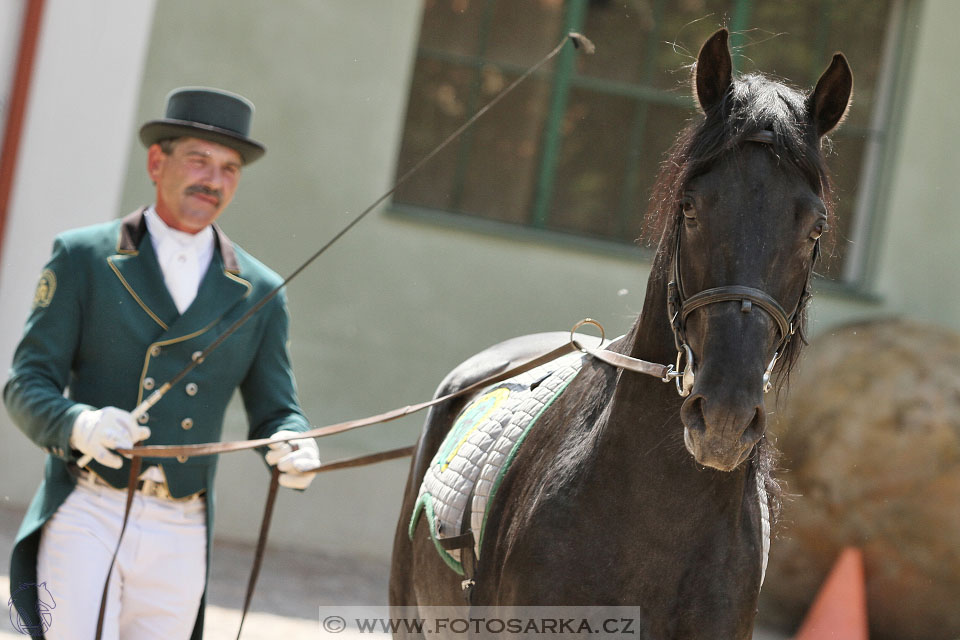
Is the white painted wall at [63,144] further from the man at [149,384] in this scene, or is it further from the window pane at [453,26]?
the man at [149,384]

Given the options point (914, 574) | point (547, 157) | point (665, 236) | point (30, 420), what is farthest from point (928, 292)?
point (30, 420)

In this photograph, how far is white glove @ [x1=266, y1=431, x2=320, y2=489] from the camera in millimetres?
3254

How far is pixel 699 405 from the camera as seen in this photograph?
2129 mm

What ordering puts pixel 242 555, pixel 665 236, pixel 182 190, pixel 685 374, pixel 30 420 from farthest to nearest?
pixel 242 555 < pixel 182 190 < pixel 30 420 < pixel 665 236 < pixel 685 374

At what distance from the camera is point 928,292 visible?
326 inches

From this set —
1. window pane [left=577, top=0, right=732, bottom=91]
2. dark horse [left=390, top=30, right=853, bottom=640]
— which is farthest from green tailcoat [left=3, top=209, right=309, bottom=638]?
window pane [left=577, top=0, right=732, bottom=91]

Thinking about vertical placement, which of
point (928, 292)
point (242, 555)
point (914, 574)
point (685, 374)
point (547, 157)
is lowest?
point (242, 555)

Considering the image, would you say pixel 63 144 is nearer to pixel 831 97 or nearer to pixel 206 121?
pixel 206 121

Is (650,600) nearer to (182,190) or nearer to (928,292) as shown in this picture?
(182,190)

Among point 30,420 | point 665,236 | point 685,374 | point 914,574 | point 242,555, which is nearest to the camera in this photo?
point 685,374

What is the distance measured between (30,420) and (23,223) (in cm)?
485

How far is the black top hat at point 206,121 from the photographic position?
3441mm

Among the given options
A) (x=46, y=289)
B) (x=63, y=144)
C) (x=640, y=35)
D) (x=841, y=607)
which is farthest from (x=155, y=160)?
(x=640, y=35)

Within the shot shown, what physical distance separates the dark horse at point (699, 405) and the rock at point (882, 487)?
14.3ft
